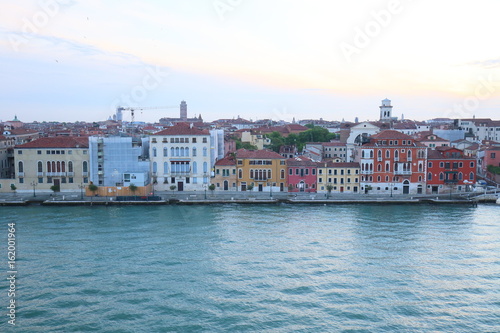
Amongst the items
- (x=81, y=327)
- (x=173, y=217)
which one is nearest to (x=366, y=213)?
(x=173, y=217)

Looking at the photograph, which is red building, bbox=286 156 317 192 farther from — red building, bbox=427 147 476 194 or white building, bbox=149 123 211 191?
red building, bbox=427 147 476 194

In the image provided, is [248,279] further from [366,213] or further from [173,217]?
[366,213]

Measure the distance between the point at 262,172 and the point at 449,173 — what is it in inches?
459

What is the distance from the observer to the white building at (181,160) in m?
30.7

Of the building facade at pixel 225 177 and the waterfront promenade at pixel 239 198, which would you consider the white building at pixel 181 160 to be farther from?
the waterfront promenade at pixel 239 198

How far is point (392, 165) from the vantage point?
30.6m

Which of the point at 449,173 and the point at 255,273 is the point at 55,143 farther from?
the point at 449,173

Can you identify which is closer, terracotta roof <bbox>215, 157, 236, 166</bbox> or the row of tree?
terracotta roof <bbox>215, 157, 236, 166</bbox>

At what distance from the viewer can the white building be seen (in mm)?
30688

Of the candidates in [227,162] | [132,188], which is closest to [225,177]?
[227,162]

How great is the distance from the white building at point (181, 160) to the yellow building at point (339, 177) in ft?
23.0

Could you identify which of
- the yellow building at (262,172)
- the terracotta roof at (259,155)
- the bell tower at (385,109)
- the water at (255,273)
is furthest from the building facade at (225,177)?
the bell tower at (385,109)

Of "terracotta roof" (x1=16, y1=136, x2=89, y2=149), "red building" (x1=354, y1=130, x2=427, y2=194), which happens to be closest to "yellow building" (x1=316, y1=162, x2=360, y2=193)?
"red building" (x1=354, y1=130, x2=427, y2=194)

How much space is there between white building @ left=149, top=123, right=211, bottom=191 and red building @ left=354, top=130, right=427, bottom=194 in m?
9.81
